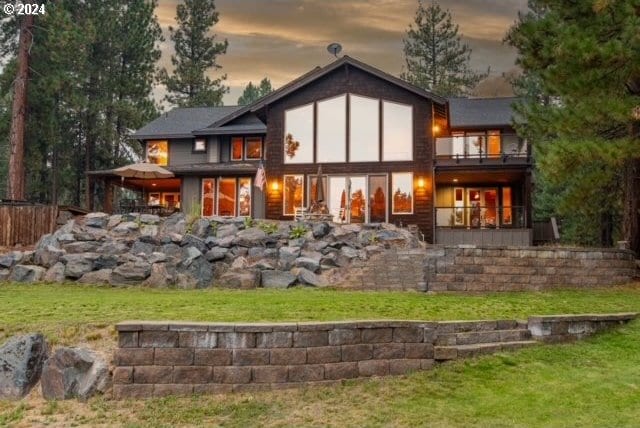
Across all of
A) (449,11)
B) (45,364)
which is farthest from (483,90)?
(45,364)

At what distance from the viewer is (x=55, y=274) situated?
1300 centimetres

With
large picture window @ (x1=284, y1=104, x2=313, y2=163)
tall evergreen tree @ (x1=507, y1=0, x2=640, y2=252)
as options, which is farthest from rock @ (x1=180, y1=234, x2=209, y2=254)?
tall evergreen tree @ (x1=507, y1=0, x2=640, y2=252)

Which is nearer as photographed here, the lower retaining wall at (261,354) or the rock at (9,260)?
the lower retaining wall at (261,354)

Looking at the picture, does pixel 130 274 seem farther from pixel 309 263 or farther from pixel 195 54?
pixel 195 54

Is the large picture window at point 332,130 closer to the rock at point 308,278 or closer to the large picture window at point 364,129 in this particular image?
the large picture window at point 364,129

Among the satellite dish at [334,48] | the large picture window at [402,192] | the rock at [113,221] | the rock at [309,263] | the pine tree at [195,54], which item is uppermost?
the pine tree at [195,54]

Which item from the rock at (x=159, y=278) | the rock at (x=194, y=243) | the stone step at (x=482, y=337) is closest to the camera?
the stone step at (x=482, y=337)

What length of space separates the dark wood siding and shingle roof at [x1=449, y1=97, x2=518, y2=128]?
3192mm

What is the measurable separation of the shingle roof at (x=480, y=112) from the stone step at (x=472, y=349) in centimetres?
1554

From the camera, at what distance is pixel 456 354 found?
20.0 ft

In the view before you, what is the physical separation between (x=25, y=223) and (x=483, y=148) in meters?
16.8

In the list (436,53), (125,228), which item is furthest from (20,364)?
(436,53)

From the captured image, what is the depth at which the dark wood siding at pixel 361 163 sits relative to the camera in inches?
749

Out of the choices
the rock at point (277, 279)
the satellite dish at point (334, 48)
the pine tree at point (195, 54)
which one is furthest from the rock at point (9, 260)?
the pine tree at point (195, 54)
